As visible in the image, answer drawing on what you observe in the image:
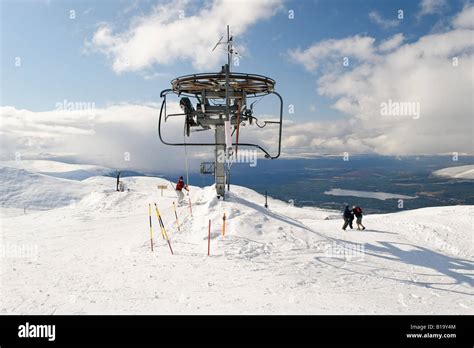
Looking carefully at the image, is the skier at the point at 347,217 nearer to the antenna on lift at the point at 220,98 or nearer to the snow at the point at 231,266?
the snow at the point at 231,266

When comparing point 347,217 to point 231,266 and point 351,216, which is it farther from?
point 231,266

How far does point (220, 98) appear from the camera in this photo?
17547mm

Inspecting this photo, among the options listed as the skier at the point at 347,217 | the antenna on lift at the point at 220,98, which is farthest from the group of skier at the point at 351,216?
the antenna on lift at the point at 220,98

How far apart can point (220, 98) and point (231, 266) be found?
9.16 metres

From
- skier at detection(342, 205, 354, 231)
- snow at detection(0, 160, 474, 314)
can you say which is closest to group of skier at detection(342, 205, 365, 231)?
skier at detection(342, 205, 354, 231)

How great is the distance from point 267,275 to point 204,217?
6446 millimetres

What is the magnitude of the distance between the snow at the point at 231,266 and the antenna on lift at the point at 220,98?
316 cm

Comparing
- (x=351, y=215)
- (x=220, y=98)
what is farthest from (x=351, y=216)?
(x=220, y=98)

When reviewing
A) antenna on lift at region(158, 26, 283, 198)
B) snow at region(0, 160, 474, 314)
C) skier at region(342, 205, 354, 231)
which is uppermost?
antenna on lift at region(158, 26, 283, 198)

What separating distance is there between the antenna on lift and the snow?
316 cm

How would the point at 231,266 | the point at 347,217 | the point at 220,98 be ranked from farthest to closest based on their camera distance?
the point at 347,217 < the point at 220,98 < the point at 231,266

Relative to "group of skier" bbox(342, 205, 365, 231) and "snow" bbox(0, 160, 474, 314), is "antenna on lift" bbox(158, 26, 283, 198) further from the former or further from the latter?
"group of skier" bbox(342, 205, 365, 231)

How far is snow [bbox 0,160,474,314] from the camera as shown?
366 inches
